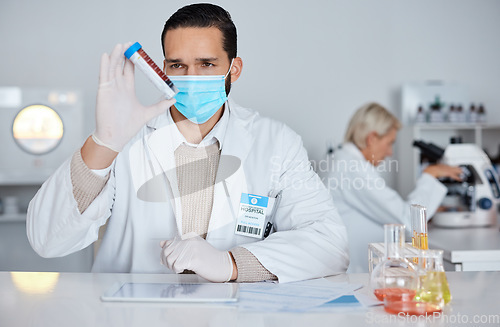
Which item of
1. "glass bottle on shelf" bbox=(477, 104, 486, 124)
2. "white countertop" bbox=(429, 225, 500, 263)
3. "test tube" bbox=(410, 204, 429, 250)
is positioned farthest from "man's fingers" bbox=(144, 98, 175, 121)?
"glass bottle on shelf" bbox=(477, 104, 486, 124)

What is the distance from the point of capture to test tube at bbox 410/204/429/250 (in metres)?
1.04

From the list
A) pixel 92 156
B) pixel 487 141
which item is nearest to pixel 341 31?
pixel 487 141

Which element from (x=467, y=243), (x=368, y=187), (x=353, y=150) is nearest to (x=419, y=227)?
(x=467, y=243)

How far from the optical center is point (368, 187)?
263 centimetres

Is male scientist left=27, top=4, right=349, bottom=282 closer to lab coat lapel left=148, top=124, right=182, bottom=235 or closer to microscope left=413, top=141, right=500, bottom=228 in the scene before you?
lab coat lapel left=148, top=124, right=182, bottom=235

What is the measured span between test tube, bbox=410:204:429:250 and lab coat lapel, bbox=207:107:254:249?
1.65ft

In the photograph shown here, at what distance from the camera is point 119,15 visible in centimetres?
320

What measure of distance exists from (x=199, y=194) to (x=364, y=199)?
143 centimetres

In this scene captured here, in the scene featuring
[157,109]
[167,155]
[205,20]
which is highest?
[205,20]

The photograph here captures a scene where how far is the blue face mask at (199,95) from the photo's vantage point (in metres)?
1.41

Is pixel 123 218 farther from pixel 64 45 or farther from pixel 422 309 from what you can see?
pixel 64 45

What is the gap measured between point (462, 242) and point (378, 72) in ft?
6.42

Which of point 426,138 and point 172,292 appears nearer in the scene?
point 172,292

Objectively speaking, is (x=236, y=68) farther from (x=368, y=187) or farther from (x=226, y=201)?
(x=368, y=187)
